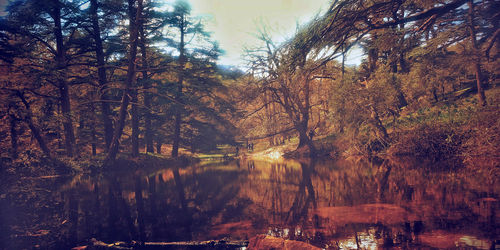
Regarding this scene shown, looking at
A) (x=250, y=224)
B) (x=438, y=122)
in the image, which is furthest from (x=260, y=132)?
(x=250, y=224)

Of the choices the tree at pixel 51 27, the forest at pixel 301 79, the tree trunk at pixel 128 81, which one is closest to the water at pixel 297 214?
the forest at pixel 301 79

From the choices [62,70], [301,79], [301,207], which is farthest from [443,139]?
[62,70]

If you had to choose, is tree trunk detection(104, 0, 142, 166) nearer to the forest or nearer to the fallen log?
the forest

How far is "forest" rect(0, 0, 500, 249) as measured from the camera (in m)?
7.00

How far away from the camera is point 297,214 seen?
16.1ft

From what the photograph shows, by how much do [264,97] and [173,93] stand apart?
8.82 meters

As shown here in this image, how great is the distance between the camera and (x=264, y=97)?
23.4 m

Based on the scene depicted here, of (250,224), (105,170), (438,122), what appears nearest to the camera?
(250,224)

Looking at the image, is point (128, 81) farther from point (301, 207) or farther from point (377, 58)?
point (377, 58)

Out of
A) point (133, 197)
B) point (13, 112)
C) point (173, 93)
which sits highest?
point (173, 93)

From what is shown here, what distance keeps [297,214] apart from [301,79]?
4276 millimetres

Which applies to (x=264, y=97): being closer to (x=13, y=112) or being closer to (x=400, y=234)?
(x=13, y=112)

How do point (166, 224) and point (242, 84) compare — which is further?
point (242, 84)

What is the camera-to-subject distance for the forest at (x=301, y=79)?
23.0ft
